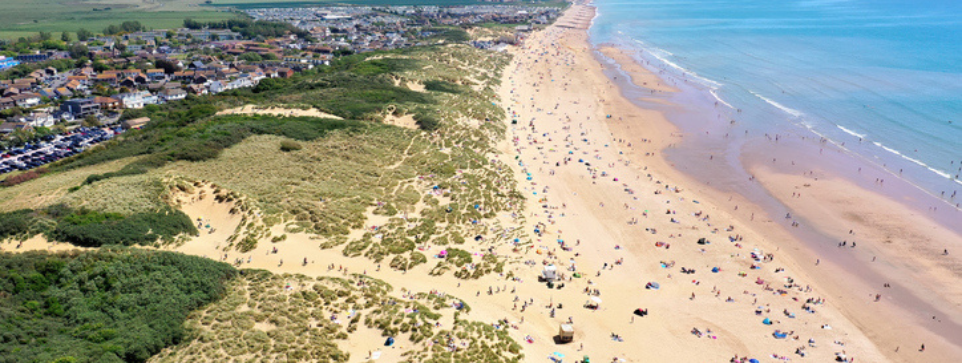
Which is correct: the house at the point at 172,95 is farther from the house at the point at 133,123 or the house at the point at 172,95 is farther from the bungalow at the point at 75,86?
the house at the point at 133,123

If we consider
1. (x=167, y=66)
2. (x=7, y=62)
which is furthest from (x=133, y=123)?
(x=7, y=62)

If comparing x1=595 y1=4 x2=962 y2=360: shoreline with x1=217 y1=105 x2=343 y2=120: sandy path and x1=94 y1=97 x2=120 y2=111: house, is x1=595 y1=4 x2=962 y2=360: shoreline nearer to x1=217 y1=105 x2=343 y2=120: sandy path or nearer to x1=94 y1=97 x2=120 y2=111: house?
x1=217 y1=105 x2=343 y2=120: sandy path

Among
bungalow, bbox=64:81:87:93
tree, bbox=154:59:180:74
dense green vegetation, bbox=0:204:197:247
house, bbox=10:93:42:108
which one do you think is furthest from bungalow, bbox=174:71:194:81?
dense green vegetation, bbox=0:204:197:247

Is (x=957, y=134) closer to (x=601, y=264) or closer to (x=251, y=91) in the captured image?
(x=601, y=264)

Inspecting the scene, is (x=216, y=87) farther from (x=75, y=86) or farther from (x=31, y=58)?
(x=31, y=58)

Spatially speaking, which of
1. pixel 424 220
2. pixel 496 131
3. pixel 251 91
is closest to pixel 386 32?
pixel 251 91

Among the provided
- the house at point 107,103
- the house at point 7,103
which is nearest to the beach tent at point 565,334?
the house at point 107,103
